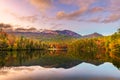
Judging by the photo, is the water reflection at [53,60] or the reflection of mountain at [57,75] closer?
the reflection of mountain at [57,75]

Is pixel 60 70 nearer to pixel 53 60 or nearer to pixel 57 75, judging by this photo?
pixel 57 75

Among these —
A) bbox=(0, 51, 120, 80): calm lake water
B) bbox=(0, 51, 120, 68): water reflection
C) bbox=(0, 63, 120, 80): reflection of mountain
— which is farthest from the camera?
bbox=(0, 51, 120, 68): water reflection

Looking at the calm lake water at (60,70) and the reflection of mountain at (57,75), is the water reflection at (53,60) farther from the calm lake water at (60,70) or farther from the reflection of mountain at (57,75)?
the reflection of mountain at (57,75)

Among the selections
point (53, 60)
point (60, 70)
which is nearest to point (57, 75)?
point (60, 70)

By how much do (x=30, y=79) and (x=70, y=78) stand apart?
19.7ft

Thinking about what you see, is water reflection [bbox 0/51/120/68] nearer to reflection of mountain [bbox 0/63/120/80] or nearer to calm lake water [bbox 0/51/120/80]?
calm lake water [bbox 0/51/120/80]

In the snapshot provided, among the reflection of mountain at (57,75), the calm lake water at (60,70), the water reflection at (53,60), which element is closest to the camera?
the reflection of mountain at (57,75)

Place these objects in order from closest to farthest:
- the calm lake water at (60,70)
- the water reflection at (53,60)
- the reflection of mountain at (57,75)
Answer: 1. the reflection of mountain at (57,75)
2. the calm lake water at (60,70)
3. the water reflection at (53,60)

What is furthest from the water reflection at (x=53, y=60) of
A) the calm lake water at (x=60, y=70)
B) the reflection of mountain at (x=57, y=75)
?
the reflection of mountain at (x=57, y=75)

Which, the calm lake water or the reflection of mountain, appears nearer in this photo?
the reflection of mountain

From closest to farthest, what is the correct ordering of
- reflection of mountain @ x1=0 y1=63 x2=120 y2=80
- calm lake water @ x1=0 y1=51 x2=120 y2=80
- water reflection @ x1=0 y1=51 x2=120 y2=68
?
reflection of mountain @ x1=0 y1=63 x2=120 y2=80, calm lake water @ x1=0 y1=51 x2=120 y2=80, water reflection @ x1=0 y1=51 x2=120 y2=68

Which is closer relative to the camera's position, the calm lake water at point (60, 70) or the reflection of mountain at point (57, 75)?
the reflection of mountain at point (57, 75)

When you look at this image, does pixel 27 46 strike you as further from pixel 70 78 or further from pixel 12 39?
pixel 70 78

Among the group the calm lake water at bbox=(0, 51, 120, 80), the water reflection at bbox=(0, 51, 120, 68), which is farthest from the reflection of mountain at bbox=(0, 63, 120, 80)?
the water reflection at bbox=(0, 51, 120, 68)
